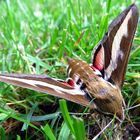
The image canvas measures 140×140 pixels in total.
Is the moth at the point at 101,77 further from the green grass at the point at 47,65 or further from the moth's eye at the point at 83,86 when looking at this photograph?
the green grass at the point at 47,65

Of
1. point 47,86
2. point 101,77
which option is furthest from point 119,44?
point 47,86

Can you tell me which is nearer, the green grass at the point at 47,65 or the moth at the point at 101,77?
→ the moth at the point at 101,77

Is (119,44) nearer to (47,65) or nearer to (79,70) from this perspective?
(79,70)

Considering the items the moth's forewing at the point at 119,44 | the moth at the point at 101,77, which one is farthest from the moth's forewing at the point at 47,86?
the moth's forewing at the point at 119,44

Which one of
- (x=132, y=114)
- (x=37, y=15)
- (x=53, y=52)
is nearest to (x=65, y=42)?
(x=53, y=52)

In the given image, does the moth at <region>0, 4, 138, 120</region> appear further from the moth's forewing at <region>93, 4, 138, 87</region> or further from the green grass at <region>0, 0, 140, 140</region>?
the green grass at <region>0, 0, 140, 140</region>

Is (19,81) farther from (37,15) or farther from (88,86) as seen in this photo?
(37,15)
